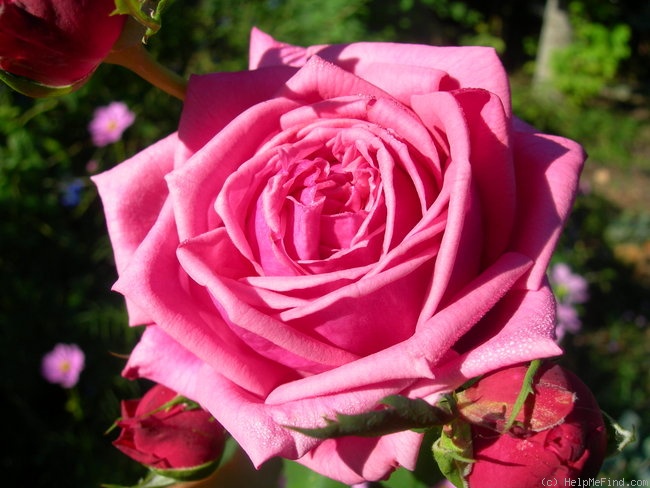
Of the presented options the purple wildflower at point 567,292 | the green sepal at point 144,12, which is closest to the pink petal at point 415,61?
the green sepal at point 144,12

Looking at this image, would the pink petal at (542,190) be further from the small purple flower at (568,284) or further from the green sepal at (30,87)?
the small purple flower at (568,284)

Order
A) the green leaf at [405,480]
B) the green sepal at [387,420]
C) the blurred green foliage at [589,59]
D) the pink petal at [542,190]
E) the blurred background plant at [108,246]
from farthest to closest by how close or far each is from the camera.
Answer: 1. the blurred green foliage at [589,59]
2. the blurred background plant at [108,246]
3. the green leaf at [405,480]
4. the pink petal at [542,190]
5. the green sepal at [387,420]

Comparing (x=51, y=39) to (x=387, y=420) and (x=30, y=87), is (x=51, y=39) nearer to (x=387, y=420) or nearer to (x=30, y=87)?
(x=30, y=87)

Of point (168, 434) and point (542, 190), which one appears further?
point (168, 434)

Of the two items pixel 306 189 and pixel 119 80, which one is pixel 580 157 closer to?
pixel 306 189

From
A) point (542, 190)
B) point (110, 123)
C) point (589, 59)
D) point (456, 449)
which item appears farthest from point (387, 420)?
point (589, 59)

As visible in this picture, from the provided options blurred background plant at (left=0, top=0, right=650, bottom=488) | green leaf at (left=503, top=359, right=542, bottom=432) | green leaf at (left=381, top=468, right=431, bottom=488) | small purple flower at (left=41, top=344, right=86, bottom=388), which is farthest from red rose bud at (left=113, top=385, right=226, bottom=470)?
small purple flower at (left=41, top=344, right=86, bottom=388)
